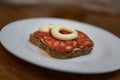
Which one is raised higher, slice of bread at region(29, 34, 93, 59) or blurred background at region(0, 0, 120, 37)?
blurred background at region(0, 0, 120, 37)

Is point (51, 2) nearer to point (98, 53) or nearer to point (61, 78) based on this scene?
point (98, 53)

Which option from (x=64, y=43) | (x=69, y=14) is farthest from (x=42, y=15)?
(x=64, y=43)

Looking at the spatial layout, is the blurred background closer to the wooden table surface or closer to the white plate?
the wooden table surface

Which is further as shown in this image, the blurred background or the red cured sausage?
the blurred background

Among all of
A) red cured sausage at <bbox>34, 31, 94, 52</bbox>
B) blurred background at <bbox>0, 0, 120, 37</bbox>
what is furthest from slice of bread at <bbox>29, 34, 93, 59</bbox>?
blurred background at <bbox>0, 0, 120, 37</bbox>

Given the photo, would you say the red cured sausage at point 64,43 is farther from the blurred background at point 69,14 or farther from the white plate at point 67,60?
the blurred background at point 69,14

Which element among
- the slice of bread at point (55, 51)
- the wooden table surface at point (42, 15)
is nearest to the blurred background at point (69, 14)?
the wooden table surface at point (42, 15)
